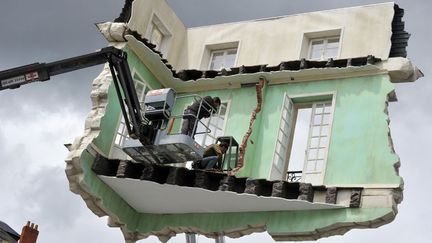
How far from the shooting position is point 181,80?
2561cm

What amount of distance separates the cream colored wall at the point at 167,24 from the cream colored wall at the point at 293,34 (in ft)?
0.97

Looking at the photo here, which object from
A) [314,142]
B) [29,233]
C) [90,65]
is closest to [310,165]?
[314,142]

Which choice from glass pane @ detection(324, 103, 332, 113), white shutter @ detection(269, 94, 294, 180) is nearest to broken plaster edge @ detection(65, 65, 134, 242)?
white shutter @ detection(269, 94, 294, 180)

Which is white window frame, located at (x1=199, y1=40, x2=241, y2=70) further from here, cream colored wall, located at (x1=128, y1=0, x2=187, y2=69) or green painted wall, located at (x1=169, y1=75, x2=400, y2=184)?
green painted wall, located at (x1=169, y1=75, x2=400, y2=184)

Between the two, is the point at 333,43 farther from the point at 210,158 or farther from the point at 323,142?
the point at 210,158

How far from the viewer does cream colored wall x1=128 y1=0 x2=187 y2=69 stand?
1000 inches

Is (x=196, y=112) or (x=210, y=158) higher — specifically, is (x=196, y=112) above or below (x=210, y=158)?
above

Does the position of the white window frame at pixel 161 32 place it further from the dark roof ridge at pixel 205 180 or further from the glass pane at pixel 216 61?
the dark roof ridge at pixel 205 180

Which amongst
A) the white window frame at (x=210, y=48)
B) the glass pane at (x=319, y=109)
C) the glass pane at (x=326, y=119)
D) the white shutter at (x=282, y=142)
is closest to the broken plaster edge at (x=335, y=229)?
the white shutter at (x=282, y=142)

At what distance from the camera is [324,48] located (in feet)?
82.5

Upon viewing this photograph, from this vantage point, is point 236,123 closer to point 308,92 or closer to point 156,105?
point 308,92

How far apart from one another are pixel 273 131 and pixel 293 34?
3.34 meters

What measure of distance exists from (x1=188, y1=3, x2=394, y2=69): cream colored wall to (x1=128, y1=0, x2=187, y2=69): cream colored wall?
11.6 inches

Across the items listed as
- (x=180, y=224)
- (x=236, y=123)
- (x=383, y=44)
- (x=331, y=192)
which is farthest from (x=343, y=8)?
(x=180, y=224)
